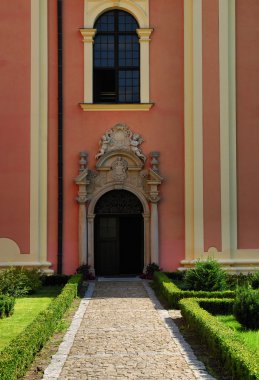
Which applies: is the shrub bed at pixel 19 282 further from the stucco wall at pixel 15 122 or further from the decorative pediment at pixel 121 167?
the decorative pediment at pixel 121 167

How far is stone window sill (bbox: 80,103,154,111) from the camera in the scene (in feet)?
64.5

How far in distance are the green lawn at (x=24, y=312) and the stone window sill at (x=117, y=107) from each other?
5.59 m

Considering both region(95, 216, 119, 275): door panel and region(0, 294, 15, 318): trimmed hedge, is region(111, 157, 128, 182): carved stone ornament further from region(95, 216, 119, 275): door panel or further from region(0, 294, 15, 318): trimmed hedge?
region(0, 294, 15, 318): trimmed hedge

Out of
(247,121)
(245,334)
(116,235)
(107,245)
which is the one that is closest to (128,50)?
(247,121)

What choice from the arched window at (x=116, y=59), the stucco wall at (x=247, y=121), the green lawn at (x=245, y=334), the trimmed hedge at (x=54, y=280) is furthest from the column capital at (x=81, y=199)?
the green lawn at (x=245, y=334)

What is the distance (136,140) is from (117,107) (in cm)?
117

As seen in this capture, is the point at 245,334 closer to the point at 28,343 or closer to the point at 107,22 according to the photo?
the point at 28,343

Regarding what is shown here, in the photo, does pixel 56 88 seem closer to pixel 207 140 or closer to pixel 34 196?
pixel 34 196

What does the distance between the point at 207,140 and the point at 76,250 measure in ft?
16.7

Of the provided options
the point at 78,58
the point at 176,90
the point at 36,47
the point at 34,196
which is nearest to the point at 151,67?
the point at 176,90

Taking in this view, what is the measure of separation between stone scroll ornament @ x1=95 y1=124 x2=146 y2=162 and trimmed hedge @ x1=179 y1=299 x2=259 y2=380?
313 inches

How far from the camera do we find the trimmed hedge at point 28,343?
7.14m

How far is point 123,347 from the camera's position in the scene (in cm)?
958

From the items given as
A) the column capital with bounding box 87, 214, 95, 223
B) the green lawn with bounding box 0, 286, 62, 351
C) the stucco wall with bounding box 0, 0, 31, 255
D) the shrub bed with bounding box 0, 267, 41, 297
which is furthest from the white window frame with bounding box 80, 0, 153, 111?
the green lawn with bounding box 0, 286, 62, 351
